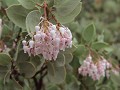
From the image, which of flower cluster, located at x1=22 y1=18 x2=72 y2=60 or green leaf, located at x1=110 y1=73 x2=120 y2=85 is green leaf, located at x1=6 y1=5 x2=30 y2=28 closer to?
flower cluster, located at x1=22 y1=18 x2=72 y2=60

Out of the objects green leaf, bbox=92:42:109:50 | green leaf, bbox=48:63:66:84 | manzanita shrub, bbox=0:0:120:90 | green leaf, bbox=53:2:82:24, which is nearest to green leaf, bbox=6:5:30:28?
manzanita shrub, bbox=0:0:120:90

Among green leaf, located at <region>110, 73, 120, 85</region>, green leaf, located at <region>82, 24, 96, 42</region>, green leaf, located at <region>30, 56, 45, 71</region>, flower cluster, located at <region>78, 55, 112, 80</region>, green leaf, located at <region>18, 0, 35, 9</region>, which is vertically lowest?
green leaf, located at <region>110, 73, 120, 85</region>

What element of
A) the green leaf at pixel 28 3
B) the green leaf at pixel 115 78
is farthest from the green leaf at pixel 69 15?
the green leaf at pixel 115 78

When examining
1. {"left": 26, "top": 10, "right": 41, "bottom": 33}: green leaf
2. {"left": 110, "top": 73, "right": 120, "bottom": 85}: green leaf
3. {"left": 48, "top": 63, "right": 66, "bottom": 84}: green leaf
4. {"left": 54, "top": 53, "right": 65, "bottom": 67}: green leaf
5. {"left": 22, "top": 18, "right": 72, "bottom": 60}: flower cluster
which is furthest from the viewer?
{"left": 110, "top": 73, "right": 120, "bottom": 85}: green leaf

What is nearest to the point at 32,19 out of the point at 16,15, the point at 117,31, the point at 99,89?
the point at 16,15

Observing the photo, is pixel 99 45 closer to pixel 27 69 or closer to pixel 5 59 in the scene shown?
pixel 27 69

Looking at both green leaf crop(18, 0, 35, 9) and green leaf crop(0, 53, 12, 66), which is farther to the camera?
green leaf crop(0, 53, 12, 66)

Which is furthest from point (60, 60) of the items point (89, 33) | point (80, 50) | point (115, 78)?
point (115, 78)
